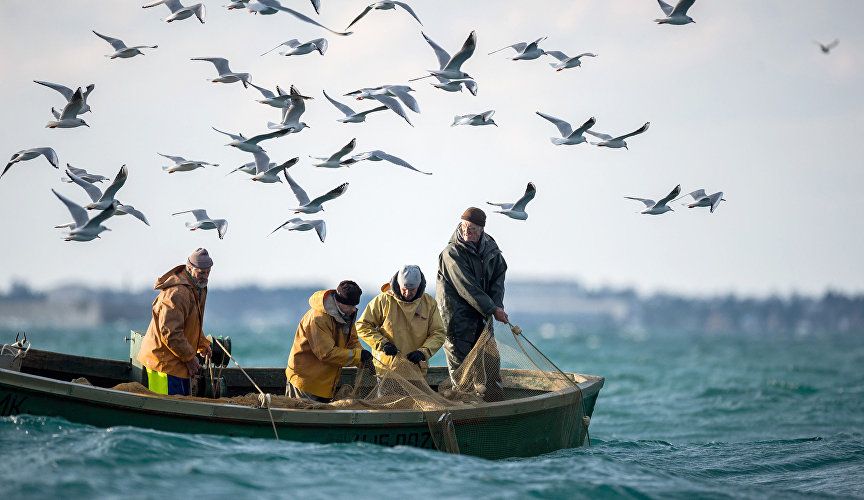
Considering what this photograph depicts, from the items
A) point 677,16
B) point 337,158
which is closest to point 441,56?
point 337,158

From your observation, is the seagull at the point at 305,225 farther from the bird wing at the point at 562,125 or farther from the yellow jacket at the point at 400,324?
the bird wing at the point at 562,125

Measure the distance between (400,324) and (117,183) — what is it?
3152 mm

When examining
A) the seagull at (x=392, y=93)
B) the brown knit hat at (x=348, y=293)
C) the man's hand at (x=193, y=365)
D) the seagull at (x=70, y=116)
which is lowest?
the man's hand at (x=193, y=365)

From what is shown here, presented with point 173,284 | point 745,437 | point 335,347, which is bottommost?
point 745,437

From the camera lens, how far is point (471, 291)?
9.88m

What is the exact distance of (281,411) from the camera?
8508mm

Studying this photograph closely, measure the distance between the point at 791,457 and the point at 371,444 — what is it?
6.50 meters

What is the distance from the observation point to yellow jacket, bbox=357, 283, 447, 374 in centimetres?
955

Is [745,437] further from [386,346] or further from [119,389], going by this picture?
[119,389]

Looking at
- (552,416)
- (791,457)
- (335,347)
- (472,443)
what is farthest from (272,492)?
(791,457)

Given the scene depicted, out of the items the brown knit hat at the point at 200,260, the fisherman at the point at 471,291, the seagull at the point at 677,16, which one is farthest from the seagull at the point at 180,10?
the seagull at the point at 677,16

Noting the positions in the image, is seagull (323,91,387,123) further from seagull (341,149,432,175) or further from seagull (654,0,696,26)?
seagull (654,0,696,26)

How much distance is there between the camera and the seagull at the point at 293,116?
10758mm

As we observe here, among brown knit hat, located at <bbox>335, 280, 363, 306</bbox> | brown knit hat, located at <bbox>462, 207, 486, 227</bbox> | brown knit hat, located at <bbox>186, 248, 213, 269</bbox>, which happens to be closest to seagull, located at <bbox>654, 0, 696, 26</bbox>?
brown knit hat, located at <bbox>462, 207, 486, 227</bbox>
